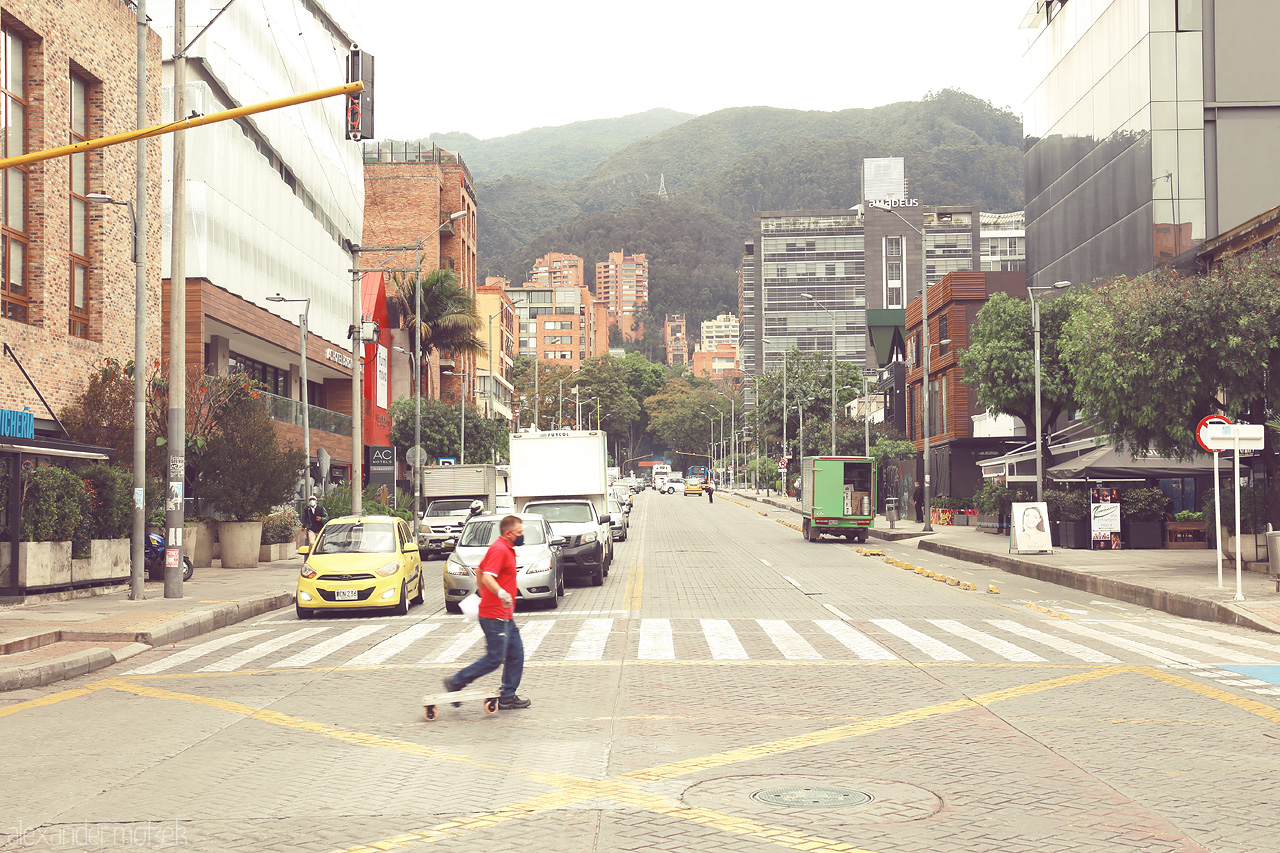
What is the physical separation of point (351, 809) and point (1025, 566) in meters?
24.8

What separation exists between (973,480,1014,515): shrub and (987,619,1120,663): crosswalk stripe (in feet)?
90.0

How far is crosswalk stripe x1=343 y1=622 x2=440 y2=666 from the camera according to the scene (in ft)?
47.0

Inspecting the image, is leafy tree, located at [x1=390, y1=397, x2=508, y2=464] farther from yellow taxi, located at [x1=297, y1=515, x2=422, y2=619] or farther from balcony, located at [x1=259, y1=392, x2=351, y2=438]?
yellow taxi, located at [x1=297, y1=515, x2=422, y2=619]

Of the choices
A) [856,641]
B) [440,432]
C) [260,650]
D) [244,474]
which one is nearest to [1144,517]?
[856,641]

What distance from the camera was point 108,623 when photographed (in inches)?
691

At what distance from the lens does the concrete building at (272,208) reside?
125ft

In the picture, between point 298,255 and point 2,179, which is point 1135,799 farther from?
point 298,255

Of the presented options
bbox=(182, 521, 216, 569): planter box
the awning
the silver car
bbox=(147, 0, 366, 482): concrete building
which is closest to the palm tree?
bbox=(147, 0, 366, 482): concrete building

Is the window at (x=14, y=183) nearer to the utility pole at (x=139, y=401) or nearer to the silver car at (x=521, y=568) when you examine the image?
the utility pole at (x=139, y=401)

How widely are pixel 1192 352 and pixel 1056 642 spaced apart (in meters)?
12.4

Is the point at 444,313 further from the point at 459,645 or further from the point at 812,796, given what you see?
the point at 812,796

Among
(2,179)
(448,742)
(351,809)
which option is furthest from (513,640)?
(2,179)

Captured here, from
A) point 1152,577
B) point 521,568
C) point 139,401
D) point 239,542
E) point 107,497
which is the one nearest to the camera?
point 521,568

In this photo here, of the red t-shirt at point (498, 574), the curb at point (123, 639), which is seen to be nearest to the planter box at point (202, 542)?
the curb at point (123, 639)
